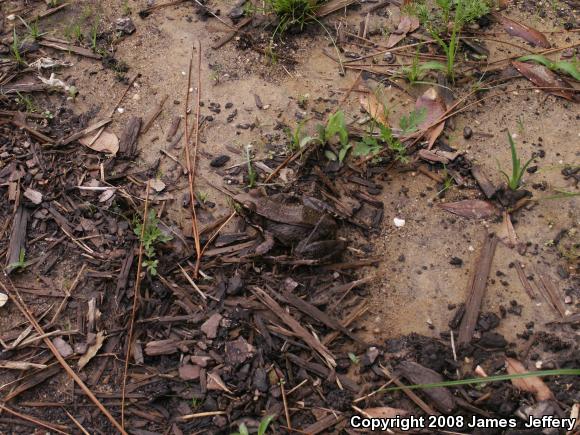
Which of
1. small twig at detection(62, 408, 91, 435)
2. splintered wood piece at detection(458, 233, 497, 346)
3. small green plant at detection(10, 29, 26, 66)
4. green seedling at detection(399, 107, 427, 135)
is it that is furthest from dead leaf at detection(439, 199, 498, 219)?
small green plant at detection(10, 29, 26, 66)

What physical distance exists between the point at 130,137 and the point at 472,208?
1.96 metres

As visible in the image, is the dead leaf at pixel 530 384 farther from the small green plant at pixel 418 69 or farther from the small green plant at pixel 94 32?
the small green plant at pixel 94 32

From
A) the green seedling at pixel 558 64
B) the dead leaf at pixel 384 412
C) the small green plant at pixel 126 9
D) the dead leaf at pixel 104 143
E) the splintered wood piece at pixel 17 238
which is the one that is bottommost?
the dead leaf at pixel 384 412

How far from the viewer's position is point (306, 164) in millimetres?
3039

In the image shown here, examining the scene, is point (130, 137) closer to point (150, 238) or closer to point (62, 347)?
point (150, 238)

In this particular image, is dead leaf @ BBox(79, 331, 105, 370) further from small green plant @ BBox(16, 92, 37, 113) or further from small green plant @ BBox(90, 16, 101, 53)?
small green plant @ BBox(90, 16, 101, 53)

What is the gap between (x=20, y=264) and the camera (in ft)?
9.23

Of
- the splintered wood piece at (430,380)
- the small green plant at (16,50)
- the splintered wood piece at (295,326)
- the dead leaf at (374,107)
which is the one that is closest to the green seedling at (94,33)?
the small green plant at (16,50)

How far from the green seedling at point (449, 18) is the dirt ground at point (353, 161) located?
0.17m

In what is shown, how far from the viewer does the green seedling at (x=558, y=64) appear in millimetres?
3166

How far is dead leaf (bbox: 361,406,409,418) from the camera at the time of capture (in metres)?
2.39

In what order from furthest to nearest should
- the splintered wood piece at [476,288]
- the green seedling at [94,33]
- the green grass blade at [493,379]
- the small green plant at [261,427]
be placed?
the green seedling at [94,33], the splintered wood piece at [476,288], the small green plant at [261,427], the green grass blade at [493,379]

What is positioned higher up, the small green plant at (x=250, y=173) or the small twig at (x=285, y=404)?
the small green plant at (x=250, y=173)

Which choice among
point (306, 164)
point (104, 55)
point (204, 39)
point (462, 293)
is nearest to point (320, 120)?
point (306, 164)
